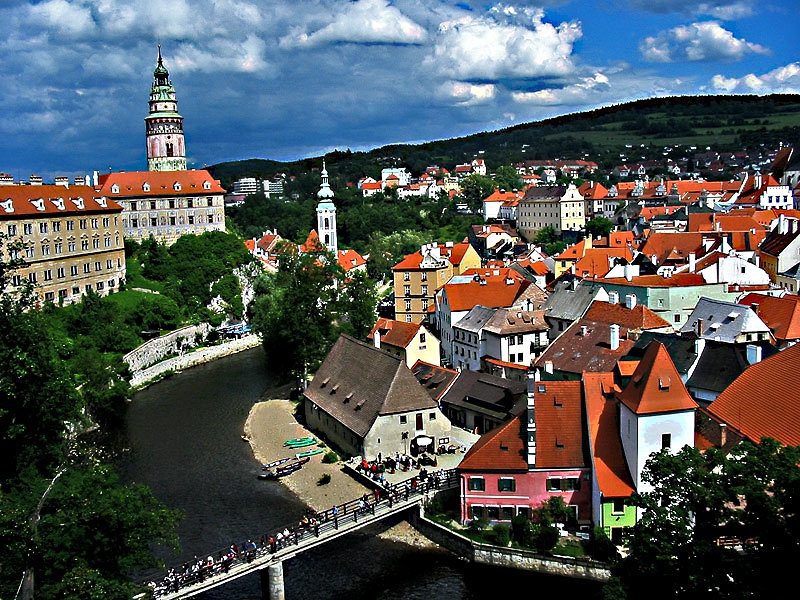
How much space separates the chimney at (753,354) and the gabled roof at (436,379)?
16443mm

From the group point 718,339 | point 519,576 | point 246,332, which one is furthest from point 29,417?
point 246,332

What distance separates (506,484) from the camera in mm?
32625

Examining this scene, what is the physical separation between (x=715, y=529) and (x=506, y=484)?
42.1 ft

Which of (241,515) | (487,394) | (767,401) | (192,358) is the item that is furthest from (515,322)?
(192,358)

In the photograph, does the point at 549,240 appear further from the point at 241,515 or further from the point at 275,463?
the point at 241,515

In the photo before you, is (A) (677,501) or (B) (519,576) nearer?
(A) (677,501)

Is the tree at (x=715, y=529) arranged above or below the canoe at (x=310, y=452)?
above

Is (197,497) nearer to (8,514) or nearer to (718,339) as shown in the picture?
(8,514)

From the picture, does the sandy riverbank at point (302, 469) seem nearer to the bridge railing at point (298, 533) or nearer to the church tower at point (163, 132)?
the bridge railing at point (298, 533)

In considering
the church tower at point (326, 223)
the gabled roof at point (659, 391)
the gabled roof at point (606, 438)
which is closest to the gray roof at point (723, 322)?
the gabled roof at point (606, 438)

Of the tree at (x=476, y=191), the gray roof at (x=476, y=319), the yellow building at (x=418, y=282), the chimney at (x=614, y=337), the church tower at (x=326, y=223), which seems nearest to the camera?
the chimney at (x=614, y=337)

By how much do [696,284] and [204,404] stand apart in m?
32.0

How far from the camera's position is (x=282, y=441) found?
4594 centimetres

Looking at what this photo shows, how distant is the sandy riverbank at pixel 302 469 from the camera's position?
34688 millimetres
